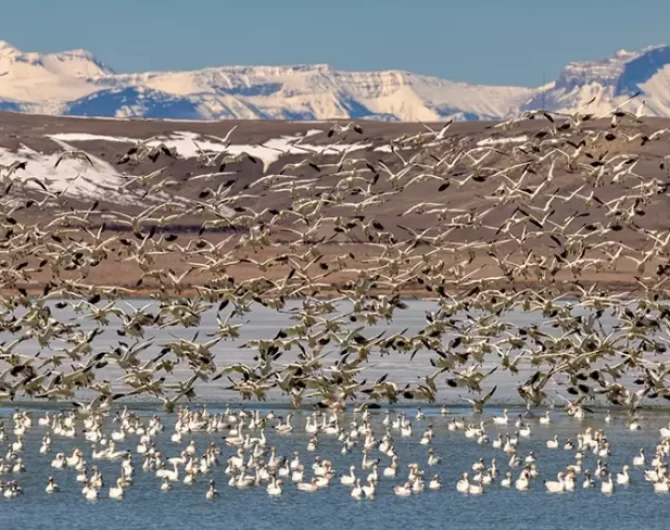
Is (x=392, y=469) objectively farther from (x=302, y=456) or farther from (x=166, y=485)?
(x=166, y=485)

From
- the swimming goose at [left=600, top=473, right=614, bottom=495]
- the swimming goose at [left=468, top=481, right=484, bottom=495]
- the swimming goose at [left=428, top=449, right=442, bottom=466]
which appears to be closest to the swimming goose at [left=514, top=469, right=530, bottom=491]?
the swimming goose at [left=468, top=481, right=484, bottom=495]

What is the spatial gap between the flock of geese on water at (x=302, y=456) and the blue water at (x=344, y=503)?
13cm

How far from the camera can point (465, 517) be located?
28062 mm

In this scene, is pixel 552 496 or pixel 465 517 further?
pixel 552 496

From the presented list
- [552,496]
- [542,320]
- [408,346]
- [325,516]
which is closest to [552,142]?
[408,346]

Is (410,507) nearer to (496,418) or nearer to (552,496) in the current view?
(552,496)

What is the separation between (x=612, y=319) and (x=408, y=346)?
2175cm

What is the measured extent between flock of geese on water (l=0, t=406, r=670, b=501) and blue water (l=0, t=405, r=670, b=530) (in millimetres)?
132

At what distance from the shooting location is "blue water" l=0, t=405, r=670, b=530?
27.5m

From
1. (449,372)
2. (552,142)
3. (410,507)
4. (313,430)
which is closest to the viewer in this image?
(410,507)

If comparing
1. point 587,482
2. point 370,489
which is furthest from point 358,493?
point 587,482

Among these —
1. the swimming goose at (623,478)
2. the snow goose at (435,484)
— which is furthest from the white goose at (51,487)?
the swimming goose at (623,478)

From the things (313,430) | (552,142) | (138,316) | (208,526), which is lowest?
(208,526)

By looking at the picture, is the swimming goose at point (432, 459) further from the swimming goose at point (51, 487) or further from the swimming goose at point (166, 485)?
the swimming goose at point (51, 487)
